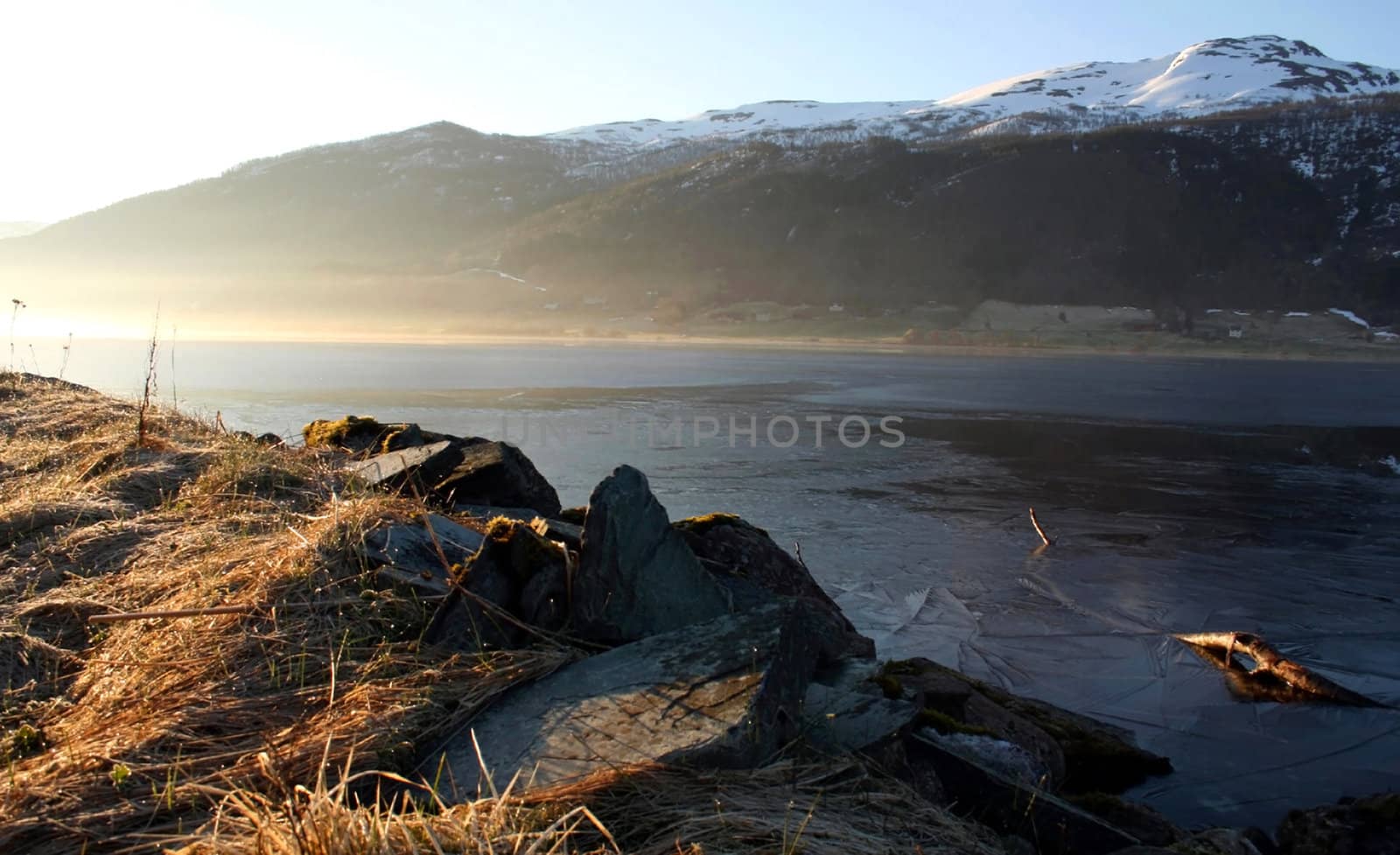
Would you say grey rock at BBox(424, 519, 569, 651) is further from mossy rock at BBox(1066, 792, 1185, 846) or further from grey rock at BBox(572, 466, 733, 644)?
mossy rock at BBox(1066, 792, 1185, 846)

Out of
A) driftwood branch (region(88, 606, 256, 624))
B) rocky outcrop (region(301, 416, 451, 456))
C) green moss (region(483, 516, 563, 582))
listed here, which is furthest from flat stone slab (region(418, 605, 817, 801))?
rocky outcrop (region(301, 416, 451, 456))

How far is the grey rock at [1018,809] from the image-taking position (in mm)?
3428

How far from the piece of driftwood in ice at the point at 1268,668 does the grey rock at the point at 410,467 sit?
5.33 metres

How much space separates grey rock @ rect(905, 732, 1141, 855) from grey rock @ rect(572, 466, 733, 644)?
936mm

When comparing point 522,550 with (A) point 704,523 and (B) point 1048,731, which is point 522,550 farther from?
(B) point 1048,731

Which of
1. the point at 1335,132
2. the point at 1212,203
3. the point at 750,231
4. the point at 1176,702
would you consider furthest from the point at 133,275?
the point at 1335,132

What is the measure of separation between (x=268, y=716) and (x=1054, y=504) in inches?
439

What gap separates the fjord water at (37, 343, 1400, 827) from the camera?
6.23 meters

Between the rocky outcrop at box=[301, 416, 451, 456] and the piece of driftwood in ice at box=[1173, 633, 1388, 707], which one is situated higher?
the rocky outcrop at box=[301, 416, 451, 456]

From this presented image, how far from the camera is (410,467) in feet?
15.9

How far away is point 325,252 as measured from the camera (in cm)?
9050

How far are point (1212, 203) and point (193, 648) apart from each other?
8748 centimetres

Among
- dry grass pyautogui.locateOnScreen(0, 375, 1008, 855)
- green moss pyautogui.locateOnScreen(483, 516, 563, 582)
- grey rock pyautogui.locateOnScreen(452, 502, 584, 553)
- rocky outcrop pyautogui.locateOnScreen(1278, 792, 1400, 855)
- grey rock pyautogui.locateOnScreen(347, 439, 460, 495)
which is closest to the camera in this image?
dry grass pyautogui.locateOnScreen(0, 375, 1008, 855)

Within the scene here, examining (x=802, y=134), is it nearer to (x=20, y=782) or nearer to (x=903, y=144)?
(x=903, y=144)
